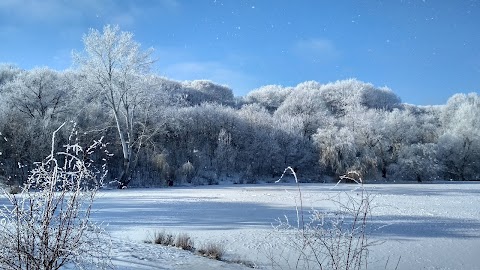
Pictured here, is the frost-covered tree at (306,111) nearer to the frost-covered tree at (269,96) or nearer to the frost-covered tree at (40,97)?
the frost-covered tree at (269,96)

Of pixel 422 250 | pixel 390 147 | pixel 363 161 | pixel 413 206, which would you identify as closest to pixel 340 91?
pixel 390 147

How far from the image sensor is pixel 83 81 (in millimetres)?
22812

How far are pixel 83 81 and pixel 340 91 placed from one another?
4011 centimetres

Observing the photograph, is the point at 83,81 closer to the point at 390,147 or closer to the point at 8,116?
the point at 8,116

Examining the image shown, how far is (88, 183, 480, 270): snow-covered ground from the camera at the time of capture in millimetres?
6051

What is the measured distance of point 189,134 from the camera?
99.4 ft

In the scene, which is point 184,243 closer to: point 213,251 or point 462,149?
point 213,251

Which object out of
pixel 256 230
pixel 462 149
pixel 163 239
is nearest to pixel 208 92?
pixel 462 149

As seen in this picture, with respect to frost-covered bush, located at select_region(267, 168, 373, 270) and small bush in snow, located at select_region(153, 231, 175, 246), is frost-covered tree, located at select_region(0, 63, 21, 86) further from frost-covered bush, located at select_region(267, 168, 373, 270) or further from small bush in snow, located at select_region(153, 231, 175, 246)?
frost-covered bush, located at select_region(267, 168, 373, 270)

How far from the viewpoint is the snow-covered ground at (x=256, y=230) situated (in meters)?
6.05

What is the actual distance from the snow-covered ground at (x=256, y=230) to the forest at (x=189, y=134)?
10022 mm

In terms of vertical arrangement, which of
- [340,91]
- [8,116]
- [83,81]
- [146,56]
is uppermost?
[340,91]

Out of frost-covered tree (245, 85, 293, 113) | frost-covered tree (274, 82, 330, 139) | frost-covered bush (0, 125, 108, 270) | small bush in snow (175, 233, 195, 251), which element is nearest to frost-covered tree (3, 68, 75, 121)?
frost-covered tree (274, 82, 330, 139)

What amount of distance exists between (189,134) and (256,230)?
889 inches
